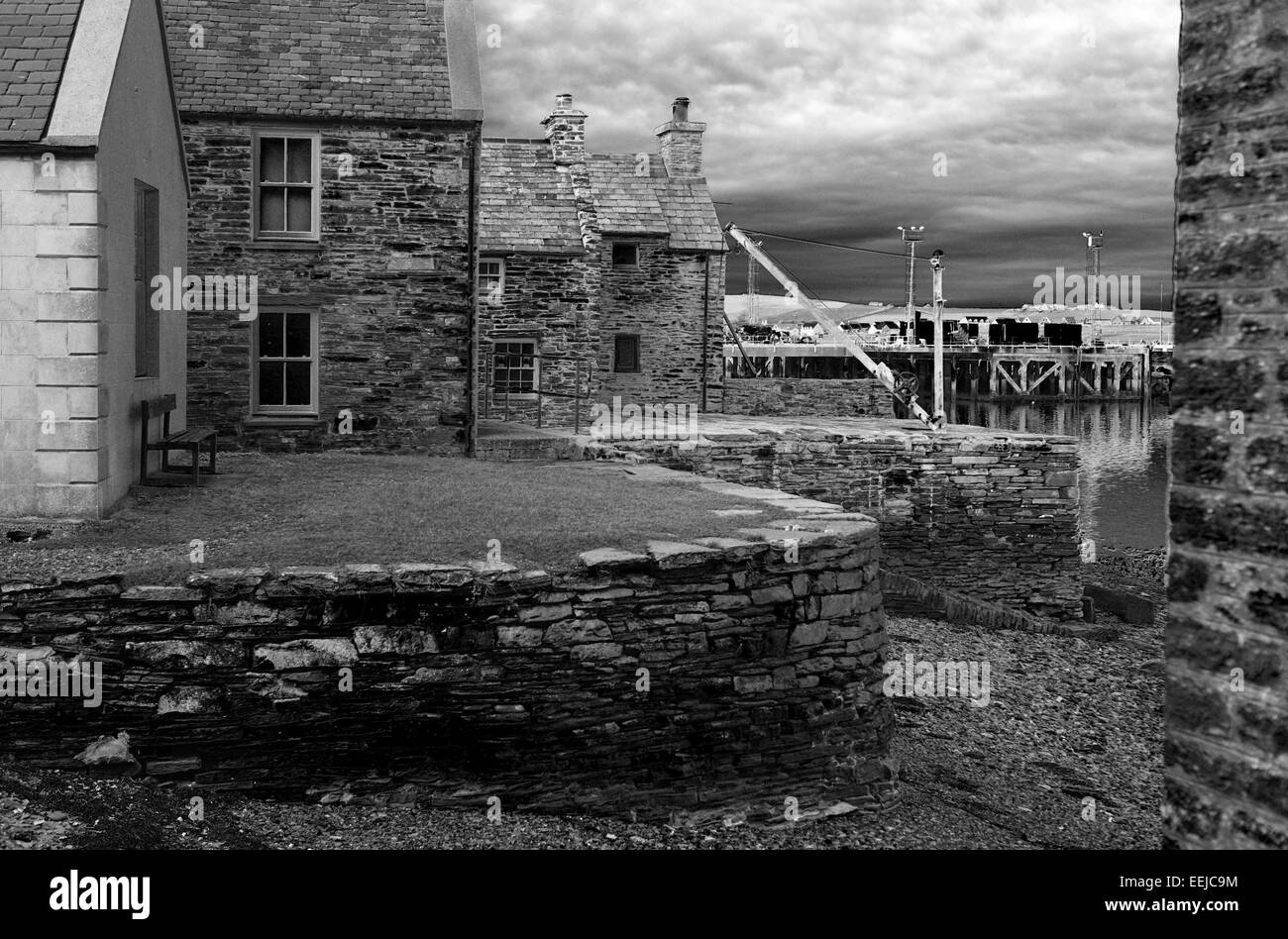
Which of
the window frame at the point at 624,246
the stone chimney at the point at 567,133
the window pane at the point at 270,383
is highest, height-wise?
the stone chimney at the point at 567,133

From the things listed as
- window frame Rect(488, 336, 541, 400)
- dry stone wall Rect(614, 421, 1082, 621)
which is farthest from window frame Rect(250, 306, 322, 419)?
window frame Rect(488, 336, 541, 400)

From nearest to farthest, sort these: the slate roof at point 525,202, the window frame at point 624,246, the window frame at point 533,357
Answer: the window frame at point 533,357 < the slate roof at point 525,202 < the window frame at point 624,246

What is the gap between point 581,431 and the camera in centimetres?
2352

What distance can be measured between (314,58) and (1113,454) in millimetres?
51595

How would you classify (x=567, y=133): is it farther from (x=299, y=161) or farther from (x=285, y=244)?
(x=285, y=244)

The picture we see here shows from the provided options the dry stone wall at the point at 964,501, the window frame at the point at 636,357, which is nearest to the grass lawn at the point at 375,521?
the dry stone wall at the point at 964,501

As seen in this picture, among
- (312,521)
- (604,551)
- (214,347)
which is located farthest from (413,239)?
(604,551)

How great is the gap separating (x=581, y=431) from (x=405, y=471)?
7948mm

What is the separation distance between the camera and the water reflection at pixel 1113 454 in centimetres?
4012

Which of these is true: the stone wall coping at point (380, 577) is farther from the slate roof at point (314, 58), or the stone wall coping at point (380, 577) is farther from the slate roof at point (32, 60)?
the slate roof at point (314, 58)

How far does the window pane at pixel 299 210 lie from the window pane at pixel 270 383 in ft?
6.58

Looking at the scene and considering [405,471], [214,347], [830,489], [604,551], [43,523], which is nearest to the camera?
[604,551]
